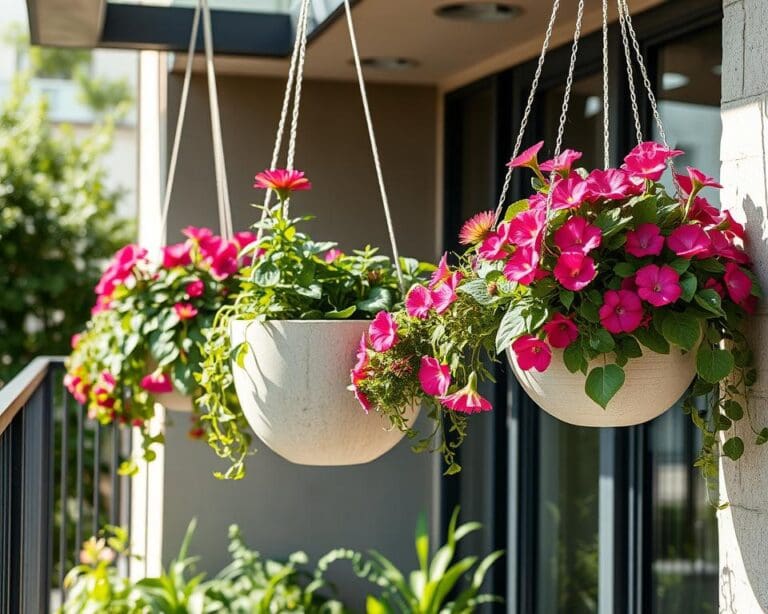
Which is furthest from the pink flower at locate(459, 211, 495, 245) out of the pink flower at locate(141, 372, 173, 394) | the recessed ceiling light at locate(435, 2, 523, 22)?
the recessed ceiling light at locate(435, 2, 523, 22)

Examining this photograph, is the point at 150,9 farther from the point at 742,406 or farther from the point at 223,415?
the point at 742,406

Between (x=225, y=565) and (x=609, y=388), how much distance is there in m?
2.77

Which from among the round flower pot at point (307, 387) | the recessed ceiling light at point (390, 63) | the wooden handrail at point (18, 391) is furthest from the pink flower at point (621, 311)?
the recessed ceiling light at point (390, 63)

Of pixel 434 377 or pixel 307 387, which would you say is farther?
pixel 307 387

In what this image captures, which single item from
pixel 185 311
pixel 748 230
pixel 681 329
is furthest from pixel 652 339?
pixel 185 311

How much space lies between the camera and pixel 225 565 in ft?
12.8

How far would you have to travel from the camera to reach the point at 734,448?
1511mm

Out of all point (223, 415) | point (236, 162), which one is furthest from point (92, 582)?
point (223, 415)

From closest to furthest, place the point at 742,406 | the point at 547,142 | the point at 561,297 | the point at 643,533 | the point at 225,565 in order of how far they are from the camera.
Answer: the point at 561,297 → the point at 742,406 → the point at 643,533 → the point at 547,142 → the point at 225,565

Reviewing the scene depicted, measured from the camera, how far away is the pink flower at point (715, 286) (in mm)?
1433

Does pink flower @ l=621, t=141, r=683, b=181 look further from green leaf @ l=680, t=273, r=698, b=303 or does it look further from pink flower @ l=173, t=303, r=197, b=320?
pink flower @ l=173, t=303, r=197, b=320

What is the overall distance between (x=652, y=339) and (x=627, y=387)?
0.30 feet

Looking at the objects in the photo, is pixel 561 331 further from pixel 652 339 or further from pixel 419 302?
pixel 419 302

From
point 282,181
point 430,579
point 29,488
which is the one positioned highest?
point 282,181
